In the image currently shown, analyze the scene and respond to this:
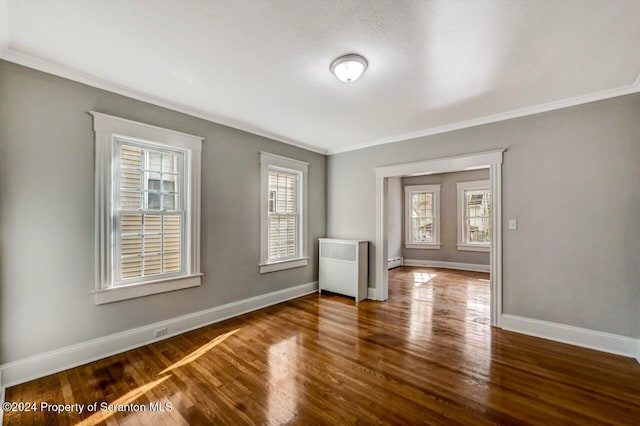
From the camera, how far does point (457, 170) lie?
3898 millimetres

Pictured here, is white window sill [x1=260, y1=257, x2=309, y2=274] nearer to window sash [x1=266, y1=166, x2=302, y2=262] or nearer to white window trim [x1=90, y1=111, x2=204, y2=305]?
window sash [x1=266, y1=166, x2=302, y2=262]

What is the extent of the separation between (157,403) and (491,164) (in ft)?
14.1

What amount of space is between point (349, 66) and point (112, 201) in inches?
105

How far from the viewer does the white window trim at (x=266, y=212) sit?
4.16 m

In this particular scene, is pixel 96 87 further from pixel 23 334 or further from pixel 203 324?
pixel 203 324

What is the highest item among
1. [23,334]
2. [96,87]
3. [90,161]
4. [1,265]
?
[96,87]

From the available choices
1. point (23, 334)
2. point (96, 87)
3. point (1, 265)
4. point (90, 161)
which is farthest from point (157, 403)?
point (96, 87)

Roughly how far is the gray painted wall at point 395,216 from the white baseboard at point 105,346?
4.62 metres

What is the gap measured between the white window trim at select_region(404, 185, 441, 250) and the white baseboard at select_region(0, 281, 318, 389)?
534 centimetres

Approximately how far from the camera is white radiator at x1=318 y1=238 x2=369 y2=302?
4.50 metres

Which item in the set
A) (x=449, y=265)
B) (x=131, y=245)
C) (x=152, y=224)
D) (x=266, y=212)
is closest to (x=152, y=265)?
(x=131, y=245)

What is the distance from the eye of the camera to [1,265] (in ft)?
7.13

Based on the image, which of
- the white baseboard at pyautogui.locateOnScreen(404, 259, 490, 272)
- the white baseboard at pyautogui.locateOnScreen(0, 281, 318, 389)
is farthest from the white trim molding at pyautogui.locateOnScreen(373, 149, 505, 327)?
the white baseboard at pyautogui.locateOnScreen(404, 259, 490, 272)

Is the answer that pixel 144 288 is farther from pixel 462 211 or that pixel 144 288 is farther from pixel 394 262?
pixel 462 211
